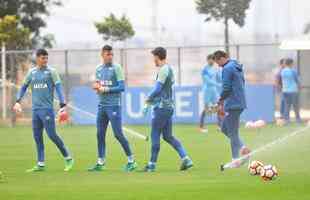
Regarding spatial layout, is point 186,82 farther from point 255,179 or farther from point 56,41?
point 255,179

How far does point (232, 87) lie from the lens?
17734 millimetres

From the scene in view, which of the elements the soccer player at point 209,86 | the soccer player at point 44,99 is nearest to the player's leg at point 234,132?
the soccer player at point 44,99

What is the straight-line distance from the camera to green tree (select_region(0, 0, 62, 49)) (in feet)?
148

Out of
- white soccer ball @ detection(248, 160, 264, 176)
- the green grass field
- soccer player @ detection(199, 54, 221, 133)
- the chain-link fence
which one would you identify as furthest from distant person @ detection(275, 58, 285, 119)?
white soccer ball @ detection(248, 160, 264, 176)

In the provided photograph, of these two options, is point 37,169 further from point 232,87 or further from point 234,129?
point 232,87

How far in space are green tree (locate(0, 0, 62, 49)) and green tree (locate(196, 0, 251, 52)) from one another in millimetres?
8825

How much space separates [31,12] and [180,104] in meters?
13.1

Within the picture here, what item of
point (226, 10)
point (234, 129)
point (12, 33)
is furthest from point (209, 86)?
point (234, 129)

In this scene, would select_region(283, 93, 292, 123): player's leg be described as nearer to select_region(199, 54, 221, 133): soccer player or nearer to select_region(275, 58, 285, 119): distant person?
select_region(275, 58, 285, 119): distant person

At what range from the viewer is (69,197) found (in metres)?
13.6

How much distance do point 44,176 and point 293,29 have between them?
91.0 feet

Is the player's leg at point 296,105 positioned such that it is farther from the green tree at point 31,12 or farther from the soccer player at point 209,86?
the green tree at point 31,12

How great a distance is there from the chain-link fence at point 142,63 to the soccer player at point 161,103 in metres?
18.5

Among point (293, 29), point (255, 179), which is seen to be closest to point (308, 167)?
point (255, 179)
